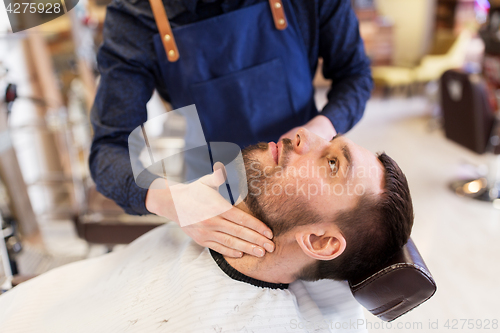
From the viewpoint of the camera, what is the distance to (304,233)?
0.93 metres

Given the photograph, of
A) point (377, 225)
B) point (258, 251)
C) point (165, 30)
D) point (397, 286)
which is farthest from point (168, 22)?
point (397, 286)

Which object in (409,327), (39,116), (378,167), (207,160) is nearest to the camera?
(378,167)

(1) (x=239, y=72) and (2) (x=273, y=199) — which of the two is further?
(1) (x=239, y=72)

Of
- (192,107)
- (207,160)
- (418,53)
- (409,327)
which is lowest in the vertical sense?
(409,327)

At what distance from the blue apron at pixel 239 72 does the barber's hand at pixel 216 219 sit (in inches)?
11.3

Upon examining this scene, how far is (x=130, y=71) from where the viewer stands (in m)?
1.11

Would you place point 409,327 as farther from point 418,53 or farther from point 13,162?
point 418,53

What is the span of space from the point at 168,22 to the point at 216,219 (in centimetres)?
61

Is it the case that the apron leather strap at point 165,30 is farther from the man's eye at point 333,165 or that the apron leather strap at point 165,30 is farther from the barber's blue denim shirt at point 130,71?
the man's eye at point 333,165

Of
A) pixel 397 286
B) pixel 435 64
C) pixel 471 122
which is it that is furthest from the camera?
pixel 435 64

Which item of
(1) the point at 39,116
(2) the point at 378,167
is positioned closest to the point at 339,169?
(2) the point at 378,167

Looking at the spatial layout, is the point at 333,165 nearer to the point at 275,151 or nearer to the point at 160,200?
the point at 275,151

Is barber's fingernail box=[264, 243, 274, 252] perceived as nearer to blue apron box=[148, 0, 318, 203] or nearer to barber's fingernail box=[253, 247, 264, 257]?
barber's fingernail box=[253, 247, 264, 257]

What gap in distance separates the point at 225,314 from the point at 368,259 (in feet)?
1.30
